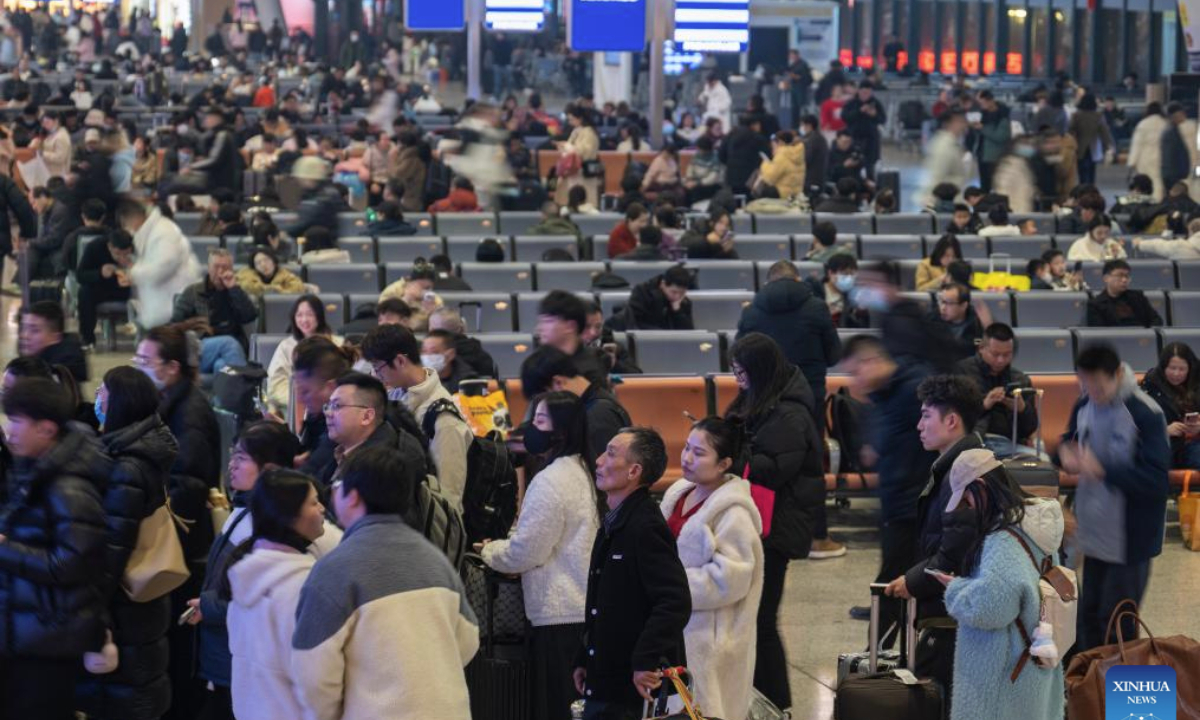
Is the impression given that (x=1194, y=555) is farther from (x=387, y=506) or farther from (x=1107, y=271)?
(x=387, y=506)

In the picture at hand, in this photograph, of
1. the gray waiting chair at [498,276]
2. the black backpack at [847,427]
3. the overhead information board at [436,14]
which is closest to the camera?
the black backpack at [847,427]

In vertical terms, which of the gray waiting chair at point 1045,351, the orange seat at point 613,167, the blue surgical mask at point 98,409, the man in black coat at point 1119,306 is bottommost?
the gray waiting chair at point 1045,351

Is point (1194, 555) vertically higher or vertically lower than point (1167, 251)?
lower

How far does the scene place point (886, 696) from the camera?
18.7 feet

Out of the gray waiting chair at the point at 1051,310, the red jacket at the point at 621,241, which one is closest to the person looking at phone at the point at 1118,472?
the gray waiting chair at the point at 1051,310

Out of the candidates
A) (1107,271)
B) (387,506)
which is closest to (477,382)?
(387,506)

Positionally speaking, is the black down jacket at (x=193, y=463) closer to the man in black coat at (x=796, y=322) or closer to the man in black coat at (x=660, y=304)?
the man in black coat at (x=796, y=322)

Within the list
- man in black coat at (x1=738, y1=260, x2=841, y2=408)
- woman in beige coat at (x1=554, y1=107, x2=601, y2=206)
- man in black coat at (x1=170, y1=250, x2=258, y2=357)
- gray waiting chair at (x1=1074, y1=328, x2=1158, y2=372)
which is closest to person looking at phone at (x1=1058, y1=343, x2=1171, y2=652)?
man in black coat at (x1=738, y1=260, x2=841, y2=408)

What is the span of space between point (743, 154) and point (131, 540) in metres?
17.2

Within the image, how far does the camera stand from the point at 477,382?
8.19m

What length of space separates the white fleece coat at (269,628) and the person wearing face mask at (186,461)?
1.53m

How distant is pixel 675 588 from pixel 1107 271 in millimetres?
8306

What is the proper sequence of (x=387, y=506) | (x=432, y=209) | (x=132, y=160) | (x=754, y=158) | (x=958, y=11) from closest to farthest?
A: (x=387, y=506) < (x=432, y=209) < (x=132, y=160) < (x=754, y=158) < (x=958, y=11)

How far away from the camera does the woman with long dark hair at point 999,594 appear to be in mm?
5352
